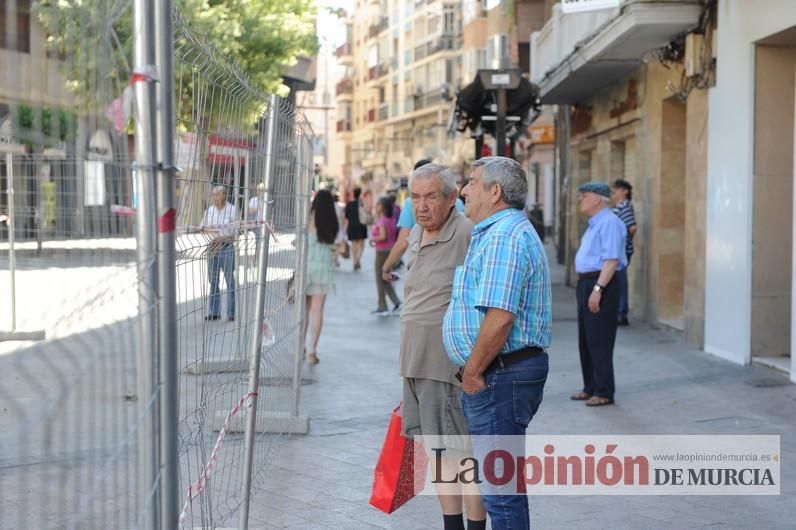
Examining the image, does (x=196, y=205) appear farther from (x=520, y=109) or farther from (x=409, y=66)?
(x=409, y=66)

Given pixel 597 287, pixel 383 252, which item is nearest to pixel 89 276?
pixel 597 287

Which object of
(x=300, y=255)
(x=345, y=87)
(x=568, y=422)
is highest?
(x=345, y=87)

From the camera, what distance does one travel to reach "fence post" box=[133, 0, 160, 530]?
100 inches

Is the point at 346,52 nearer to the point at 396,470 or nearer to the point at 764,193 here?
the point at 764,193

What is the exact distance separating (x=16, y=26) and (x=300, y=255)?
21.7 feet

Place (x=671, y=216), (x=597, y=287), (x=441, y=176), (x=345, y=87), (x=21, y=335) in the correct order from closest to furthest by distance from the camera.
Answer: (x=21, y=335) < (x=441, y=176) < (x=597, y=287) < (x=671, y=216) < (x=345, y=87)

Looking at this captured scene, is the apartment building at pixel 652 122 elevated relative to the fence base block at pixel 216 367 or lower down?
elevated

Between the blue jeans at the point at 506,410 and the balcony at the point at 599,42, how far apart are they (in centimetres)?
876

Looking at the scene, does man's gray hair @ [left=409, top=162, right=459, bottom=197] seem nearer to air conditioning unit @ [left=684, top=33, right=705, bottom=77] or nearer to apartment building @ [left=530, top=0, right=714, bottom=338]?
apartment building @ [left=530, top=0, right=714, bottom=338]

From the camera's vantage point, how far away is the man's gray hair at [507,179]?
4.41m

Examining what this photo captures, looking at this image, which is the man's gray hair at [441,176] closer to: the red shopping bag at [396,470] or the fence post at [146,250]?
the red shopping bag at [396,470]

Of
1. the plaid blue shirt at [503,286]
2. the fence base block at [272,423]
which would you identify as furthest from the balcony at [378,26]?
the plaid blue shirt at [503,286]

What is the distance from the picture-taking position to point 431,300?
4.94 meters

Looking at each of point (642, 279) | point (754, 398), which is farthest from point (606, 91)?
point (754, 398)
